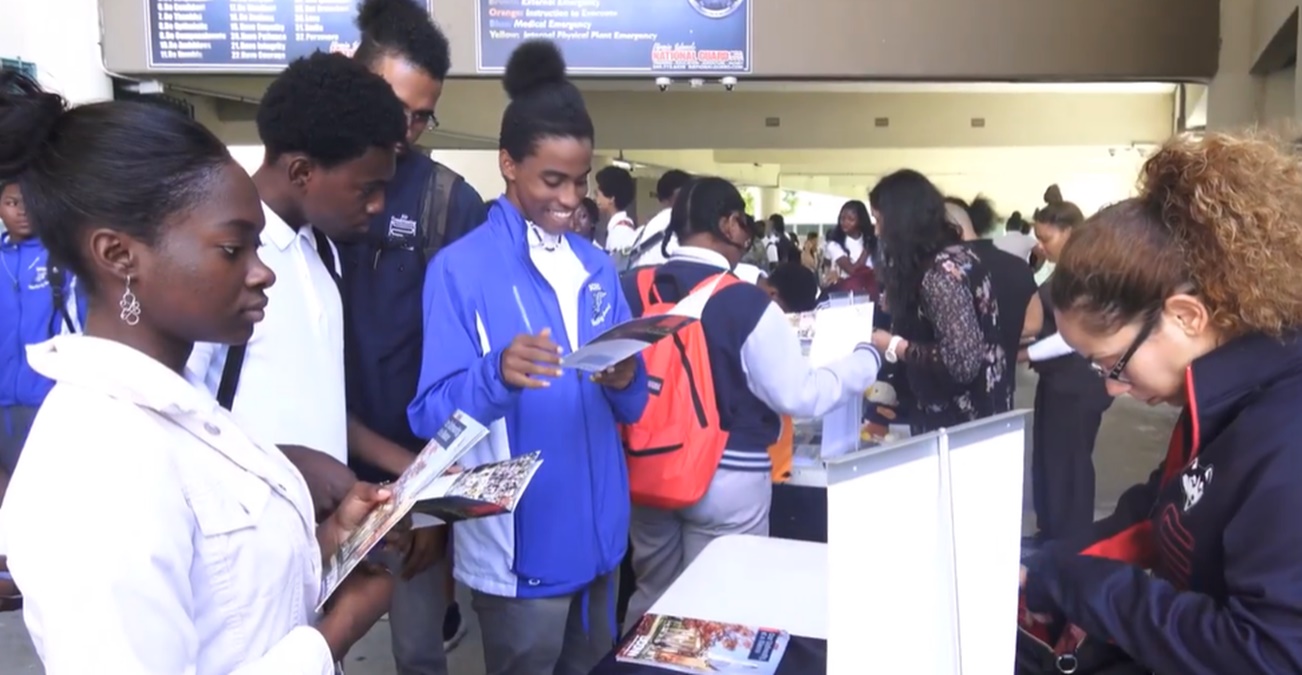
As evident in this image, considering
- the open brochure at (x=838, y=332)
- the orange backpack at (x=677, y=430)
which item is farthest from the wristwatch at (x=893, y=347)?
the orange backpack at (x=677, y=430)

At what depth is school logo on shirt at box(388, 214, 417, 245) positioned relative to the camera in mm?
1900

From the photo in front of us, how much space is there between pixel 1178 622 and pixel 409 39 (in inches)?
71.0

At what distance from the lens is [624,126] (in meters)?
8.86

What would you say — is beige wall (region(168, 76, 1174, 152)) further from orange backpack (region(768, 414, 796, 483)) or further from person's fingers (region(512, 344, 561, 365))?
person's fingers (region(512, 344, 561, 365))

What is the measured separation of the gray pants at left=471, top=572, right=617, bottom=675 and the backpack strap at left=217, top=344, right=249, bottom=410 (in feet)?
2.21

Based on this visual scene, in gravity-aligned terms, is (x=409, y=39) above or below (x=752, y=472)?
above

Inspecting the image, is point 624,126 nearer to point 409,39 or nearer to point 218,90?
point 218,90

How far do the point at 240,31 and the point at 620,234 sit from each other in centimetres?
245

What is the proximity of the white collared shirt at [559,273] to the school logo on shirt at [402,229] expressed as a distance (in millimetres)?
302

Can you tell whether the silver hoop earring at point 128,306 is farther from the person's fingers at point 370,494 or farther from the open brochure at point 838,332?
the open brochure at point 838,332

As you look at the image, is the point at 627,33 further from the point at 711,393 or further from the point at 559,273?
the point at 559,273

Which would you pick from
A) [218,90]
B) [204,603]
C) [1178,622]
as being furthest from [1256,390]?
[218,90]

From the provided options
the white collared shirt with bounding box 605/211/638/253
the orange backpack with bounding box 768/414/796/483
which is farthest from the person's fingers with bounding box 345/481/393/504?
the white collared shirt with bounding box 605/211/638/253

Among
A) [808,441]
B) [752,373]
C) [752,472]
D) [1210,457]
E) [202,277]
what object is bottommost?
[808,441]
